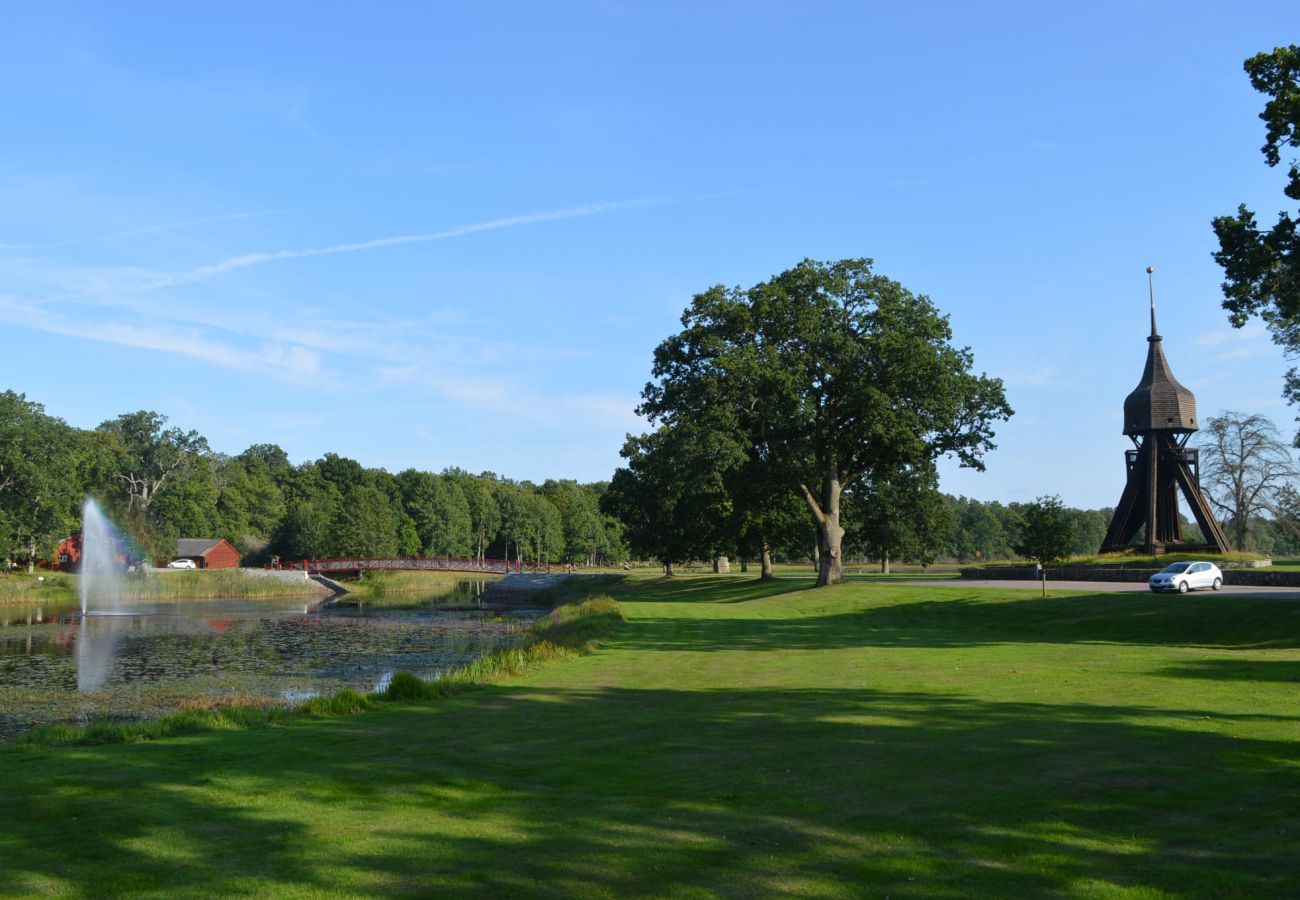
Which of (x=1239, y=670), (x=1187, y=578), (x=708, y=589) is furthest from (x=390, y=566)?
(x=1239, y=670)

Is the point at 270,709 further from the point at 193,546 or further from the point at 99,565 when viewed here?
the point at 193,546

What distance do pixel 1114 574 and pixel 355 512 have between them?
8397 centimetres

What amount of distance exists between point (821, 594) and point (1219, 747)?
35116mm

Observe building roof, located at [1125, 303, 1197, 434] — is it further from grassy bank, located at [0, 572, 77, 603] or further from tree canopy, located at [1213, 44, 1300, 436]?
grassy bank, located at [0, 572, 77, 603]

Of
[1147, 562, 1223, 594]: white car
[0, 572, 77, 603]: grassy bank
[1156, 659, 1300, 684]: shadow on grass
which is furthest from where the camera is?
[0, 572, 77, 603]: grassy bank

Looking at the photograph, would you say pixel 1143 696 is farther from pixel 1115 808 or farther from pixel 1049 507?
pixel 1049 507

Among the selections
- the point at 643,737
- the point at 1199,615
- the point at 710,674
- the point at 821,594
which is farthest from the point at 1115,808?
the point at 821,594

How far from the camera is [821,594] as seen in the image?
4559cm

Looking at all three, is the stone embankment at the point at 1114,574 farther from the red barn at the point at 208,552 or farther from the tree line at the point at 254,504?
the red barn at the point at 208,552

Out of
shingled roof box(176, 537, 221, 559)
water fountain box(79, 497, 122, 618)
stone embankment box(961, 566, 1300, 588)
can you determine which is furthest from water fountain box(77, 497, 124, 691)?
stone embankment box(961, 566, 1300, 588)

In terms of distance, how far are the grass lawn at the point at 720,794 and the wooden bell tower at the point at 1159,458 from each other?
4468cm

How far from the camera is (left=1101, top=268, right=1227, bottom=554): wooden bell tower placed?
58.1 meters

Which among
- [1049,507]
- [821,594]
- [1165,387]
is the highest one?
[1165,387]

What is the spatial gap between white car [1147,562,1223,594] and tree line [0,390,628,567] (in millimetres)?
58392
